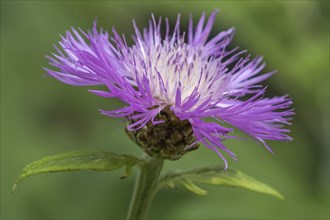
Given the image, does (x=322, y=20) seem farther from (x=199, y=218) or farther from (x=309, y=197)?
(x=199, y=218)

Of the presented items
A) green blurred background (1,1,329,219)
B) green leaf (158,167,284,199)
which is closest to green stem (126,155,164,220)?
green leaf (158,167,284,199)

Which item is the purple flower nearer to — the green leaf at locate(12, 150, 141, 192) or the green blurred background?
the green leaf at locate(12, 150, 141, 192)

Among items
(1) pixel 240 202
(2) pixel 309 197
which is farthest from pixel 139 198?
(2) pixel 309 197

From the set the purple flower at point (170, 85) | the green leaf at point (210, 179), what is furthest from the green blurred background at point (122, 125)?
the purple flower at point (170, 85)

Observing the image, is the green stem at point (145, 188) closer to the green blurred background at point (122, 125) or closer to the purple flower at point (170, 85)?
the purple flower at point (170, 85)

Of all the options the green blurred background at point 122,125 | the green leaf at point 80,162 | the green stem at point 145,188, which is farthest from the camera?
the green blurred background at point 122,125

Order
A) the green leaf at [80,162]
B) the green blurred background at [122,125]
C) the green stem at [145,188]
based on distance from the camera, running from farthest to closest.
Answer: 1. the green blurred background at [122,125]
2. the green stem at [145,188]
3. the green leaf at [80,162]

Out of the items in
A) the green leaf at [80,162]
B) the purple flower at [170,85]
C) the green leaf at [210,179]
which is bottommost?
the green leaf at [210,179]
